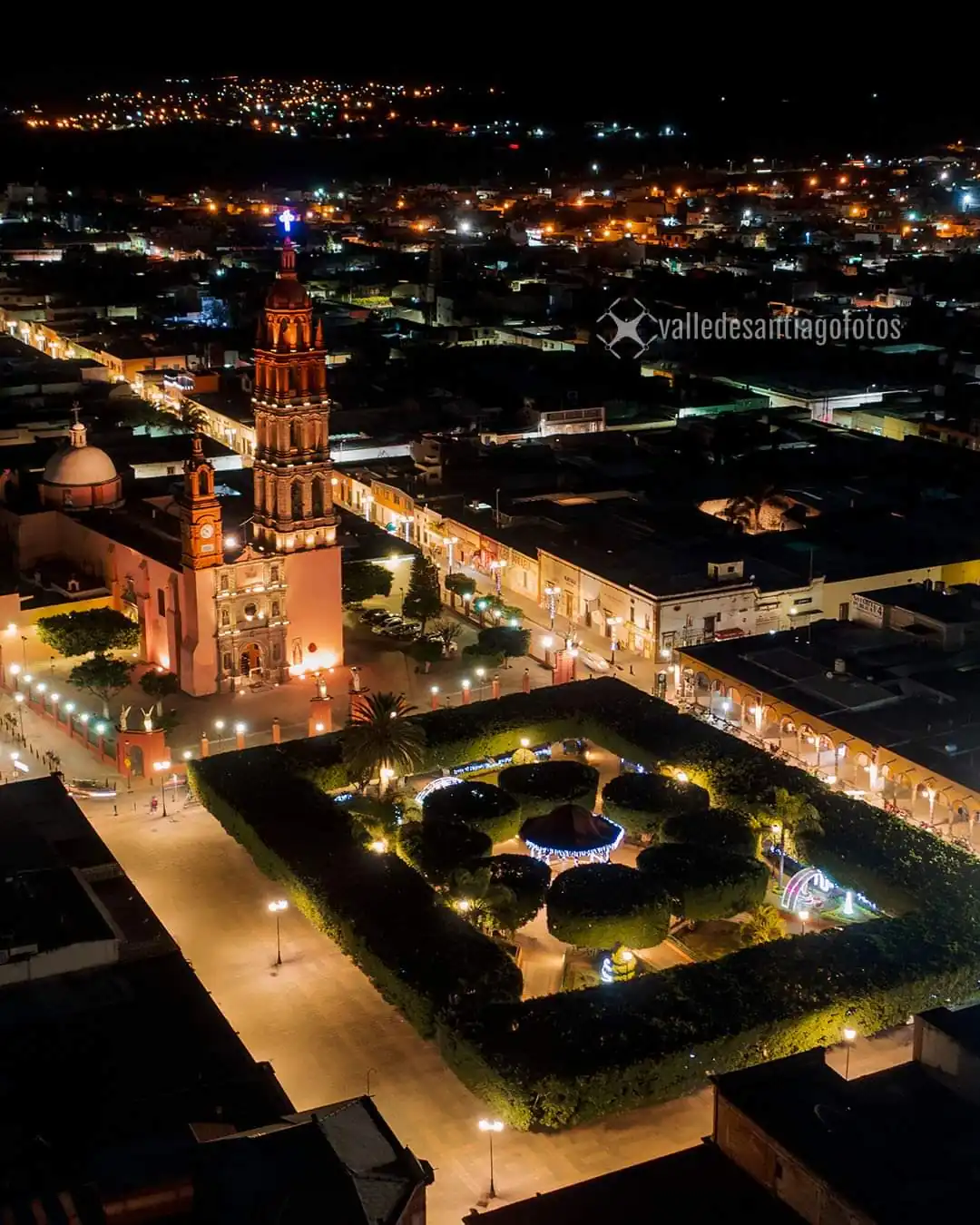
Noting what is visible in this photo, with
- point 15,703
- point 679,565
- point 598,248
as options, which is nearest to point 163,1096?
point 15,703

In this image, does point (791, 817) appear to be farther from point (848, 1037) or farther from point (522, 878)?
point (848, 1037)

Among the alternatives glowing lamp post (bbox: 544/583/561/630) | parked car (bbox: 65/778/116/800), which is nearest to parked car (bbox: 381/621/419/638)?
glowing lamp post (bbox: 544/583/561/630)

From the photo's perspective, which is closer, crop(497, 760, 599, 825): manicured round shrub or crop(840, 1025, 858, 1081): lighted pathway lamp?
crop(840, 1025, 858, 1081): lighted pathway lamp

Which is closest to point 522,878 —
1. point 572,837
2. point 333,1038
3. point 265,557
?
point 572,837

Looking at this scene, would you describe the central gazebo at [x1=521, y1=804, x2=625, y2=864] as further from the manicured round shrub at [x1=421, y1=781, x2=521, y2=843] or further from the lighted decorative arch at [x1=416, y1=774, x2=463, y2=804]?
the lighted decorative arch at [x1=416, y1=774, x2=463, y2=804]

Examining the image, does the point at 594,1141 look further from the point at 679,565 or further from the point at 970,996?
the point at 679,565

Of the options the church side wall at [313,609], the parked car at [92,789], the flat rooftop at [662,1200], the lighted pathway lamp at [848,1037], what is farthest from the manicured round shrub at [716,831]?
the church side wall at [313,609]

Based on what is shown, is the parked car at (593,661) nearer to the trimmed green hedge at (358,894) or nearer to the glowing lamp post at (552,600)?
the glowing lamp post at (552,600)
